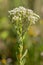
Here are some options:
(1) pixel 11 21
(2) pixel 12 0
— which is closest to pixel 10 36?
(2) pixel 12 0

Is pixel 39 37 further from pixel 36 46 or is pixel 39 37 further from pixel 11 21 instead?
pixel 11 21

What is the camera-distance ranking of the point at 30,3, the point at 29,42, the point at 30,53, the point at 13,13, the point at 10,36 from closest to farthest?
the point at 13,13, the point at 30,53, the point at 29,42, the point at 10,36, the point at 30,3

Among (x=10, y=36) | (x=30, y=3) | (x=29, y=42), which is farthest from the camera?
(x=30, y=3)

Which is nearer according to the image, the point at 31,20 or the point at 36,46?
the point at 31,20

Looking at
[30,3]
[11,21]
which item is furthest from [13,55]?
[11,21]

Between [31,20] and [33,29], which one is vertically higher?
[31,20]

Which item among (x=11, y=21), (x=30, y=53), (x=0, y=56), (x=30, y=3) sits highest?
(x=11, y=21)
